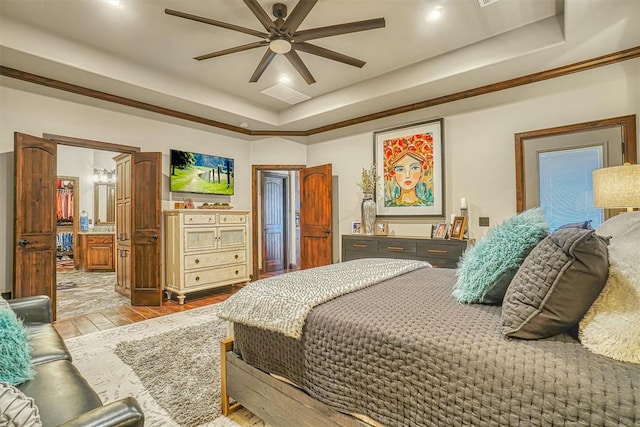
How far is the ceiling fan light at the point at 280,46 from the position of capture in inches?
99.3

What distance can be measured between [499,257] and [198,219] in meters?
3.83

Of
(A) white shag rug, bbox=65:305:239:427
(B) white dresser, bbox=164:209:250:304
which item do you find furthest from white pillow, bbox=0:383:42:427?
(B) white dresser, bbox=164:209:250:304

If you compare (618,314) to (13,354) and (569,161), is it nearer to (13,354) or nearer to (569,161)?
(13,354)

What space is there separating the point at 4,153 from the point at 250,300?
3476 mm

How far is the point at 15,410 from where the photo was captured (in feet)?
2.36

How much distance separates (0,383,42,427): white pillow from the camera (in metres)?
0.70

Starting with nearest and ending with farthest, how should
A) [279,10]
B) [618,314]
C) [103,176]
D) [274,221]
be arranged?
[618,314] → [279,10] → [274,221] → [103,176]

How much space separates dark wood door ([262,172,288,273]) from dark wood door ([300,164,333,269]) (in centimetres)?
124

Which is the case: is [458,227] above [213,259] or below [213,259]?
above

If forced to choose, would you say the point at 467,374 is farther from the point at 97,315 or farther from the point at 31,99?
the point at 31,99

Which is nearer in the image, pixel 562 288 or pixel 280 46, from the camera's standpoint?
pixel 562 288

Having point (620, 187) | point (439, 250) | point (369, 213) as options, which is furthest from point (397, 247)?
point (620, 187)

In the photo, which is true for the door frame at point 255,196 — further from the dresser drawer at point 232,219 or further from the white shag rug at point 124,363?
the white shag rug at point 124,363

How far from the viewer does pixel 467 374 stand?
0.95 meters
